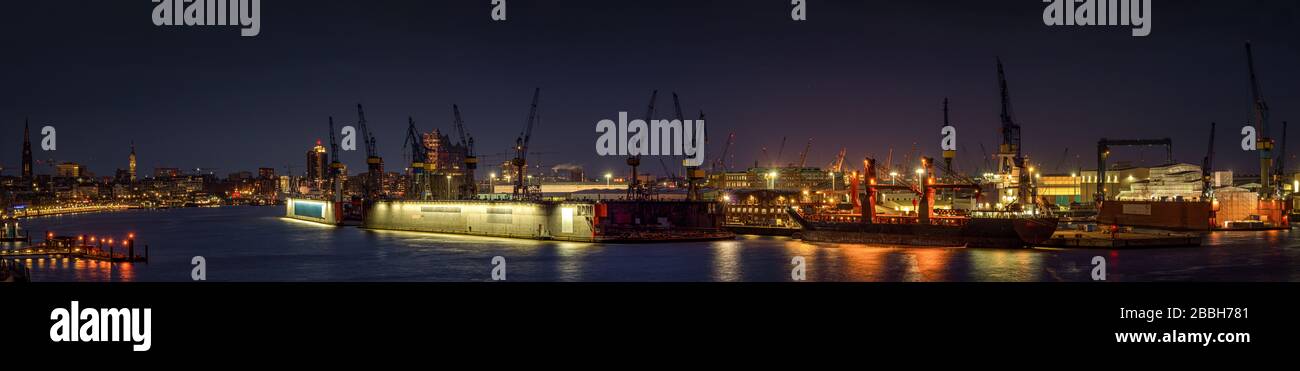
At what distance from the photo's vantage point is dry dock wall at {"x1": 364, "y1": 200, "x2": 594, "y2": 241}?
6272 centimetres

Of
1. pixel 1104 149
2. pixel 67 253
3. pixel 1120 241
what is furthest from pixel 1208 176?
pixel 67 253

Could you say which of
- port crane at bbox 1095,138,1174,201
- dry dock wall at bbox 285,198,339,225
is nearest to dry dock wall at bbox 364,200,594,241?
dry dock wall at bbox 285,198,339,225

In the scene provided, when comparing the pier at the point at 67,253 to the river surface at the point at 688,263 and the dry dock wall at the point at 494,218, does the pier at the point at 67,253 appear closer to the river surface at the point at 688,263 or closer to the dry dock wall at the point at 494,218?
the river surface at the point at 688,263

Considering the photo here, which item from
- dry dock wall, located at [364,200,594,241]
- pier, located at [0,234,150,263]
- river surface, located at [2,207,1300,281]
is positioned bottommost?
river surface, located at [2,207,1300,281]

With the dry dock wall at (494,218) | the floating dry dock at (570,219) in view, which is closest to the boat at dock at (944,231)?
the floating dry dock at (570,219)

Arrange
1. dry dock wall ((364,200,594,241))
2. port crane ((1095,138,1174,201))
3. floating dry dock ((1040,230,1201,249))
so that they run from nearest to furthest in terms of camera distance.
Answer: floating dry dock ((1040,230,1201,249)) < dry dock wall ((364,200,594,241)) < port crane ((1095,138,1174,201))

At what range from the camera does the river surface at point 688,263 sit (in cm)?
3947

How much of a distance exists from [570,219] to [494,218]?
395 inches

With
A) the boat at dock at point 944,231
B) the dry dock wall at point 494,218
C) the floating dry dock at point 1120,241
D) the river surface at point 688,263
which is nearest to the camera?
the river surface at point 688,263

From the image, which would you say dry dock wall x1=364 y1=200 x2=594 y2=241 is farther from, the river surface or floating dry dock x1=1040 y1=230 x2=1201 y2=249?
floating dry dock x1=1040 y1=230 x2=1201 y2=249

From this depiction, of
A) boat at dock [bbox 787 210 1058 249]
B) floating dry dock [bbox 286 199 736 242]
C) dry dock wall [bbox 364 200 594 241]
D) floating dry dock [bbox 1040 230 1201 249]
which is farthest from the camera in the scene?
dry dock wall [bbox 364 200 594 241]
